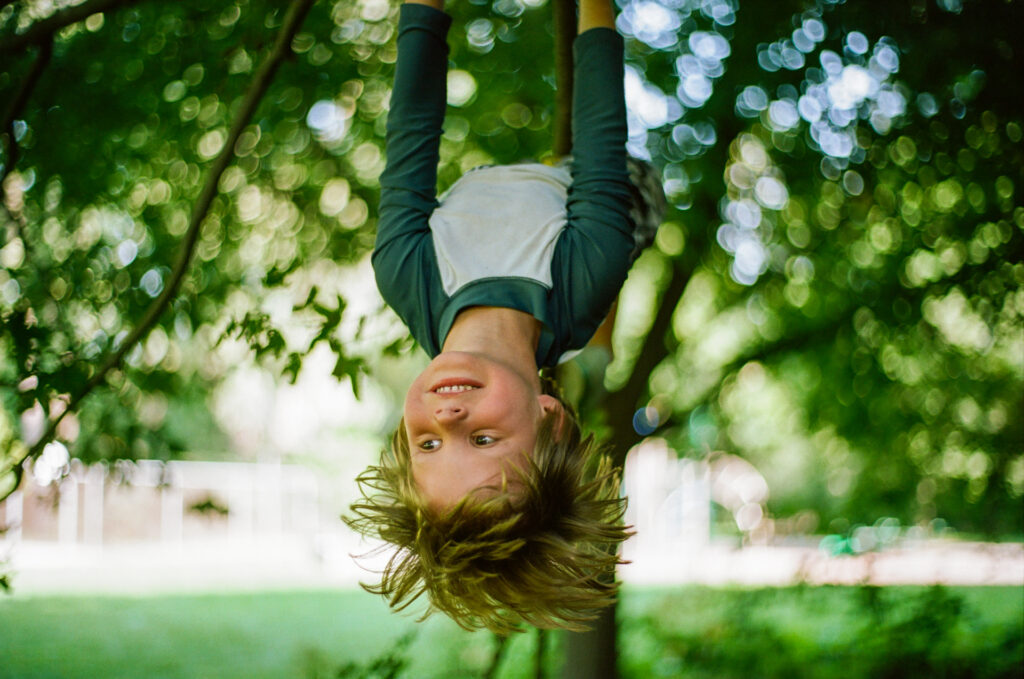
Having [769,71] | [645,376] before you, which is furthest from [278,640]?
[769,71]

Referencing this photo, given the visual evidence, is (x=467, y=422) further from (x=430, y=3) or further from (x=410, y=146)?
(x=430, y=3)

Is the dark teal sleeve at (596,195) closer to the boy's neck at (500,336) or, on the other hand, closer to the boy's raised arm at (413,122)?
the boy's neck at (500,336)

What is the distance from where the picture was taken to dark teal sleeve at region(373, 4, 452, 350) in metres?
2.87

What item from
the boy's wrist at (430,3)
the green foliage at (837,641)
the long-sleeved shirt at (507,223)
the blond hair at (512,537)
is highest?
the boy's wrist at (430,3)

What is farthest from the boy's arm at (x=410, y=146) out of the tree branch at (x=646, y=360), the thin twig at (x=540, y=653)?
the tree branch at (x=646, y=360)

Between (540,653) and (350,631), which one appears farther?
(350,631)

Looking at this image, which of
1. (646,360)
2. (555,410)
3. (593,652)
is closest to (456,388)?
(555,410)

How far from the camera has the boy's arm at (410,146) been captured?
2.88 metres

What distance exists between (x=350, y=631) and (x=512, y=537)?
32.5ft

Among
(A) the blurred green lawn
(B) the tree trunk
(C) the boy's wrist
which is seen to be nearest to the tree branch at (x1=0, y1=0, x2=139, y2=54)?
(C) the boy's wrist

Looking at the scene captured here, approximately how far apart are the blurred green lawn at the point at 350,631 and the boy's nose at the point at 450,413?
1.78m

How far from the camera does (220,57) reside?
422 cm

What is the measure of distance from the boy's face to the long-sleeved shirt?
0.96 ft

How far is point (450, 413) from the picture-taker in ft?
7.95
